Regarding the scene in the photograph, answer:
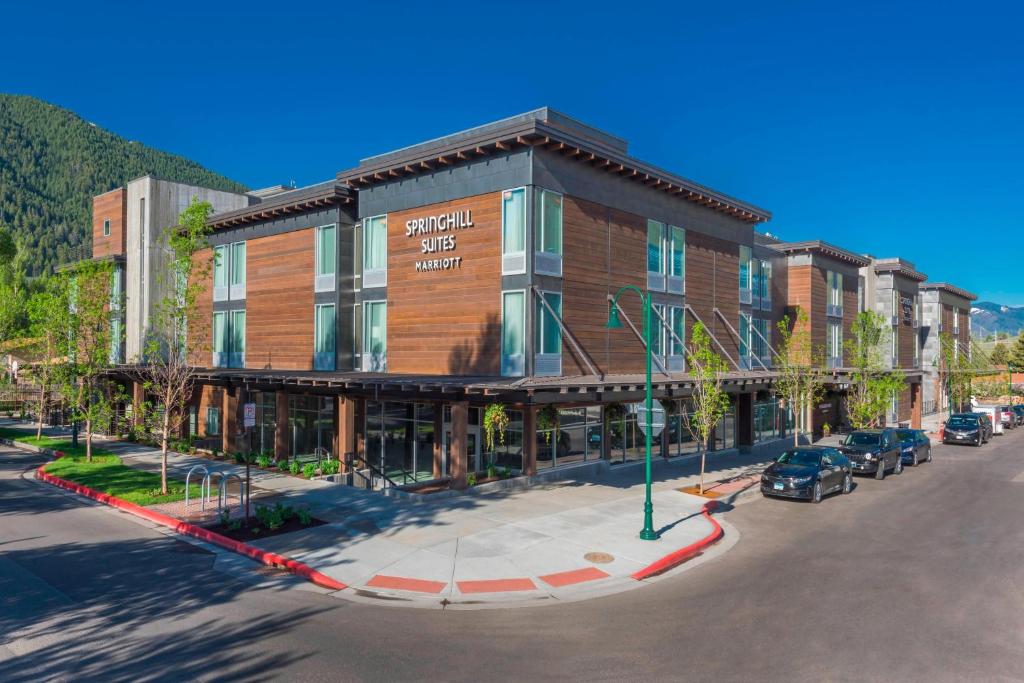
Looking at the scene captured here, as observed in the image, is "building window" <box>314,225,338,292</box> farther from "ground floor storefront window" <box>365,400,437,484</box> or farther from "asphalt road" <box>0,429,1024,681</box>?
"asphalt road" <box>0,429,1024,681</box>

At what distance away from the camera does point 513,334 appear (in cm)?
2453

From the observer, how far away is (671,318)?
31.2 meters

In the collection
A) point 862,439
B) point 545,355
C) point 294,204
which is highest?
point 294,204

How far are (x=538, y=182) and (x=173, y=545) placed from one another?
16035 millimetres

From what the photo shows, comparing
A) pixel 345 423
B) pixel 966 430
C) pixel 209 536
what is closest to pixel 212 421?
pixel 345 423

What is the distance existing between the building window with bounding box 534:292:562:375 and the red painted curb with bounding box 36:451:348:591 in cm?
1179

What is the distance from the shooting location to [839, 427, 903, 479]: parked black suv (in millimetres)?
27812

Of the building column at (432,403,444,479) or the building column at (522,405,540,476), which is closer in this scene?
the building column at (522,405,540,476)

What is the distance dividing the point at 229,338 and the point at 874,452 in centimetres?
3257

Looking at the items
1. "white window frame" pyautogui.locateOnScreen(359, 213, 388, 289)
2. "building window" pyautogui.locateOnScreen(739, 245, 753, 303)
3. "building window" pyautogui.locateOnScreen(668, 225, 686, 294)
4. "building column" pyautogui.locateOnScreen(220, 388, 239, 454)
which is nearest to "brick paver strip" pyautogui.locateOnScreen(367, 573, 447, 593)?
"white window frame" pyautogui.locateOnScreen(359, 213, 388, 289)

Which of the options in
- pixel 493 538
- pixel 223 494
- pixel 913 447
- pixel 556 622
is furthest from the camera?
pixel 913 447

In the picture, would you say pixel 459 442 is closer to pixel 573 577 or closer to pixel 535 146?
pixel 573 577

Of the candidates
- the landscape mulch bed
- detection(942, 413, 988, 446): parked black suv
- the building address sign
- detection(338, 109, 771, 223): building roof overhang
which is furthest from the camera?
detection(942, 413, 988, 446): parked black suv

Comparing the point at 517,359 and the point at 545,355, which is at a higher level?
the point at 545,355
